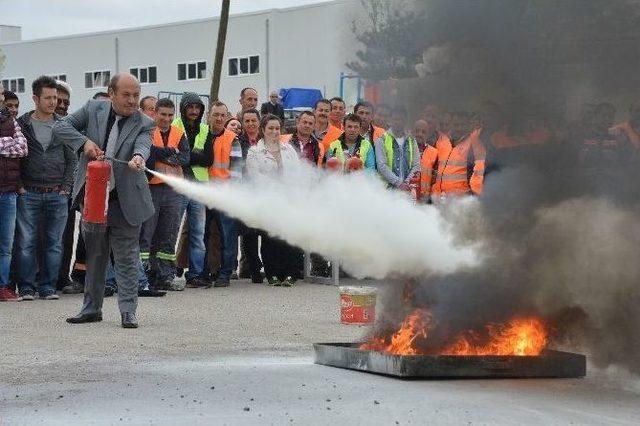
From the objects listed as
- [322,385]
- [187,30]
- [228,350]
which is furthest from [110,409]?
[187,30]

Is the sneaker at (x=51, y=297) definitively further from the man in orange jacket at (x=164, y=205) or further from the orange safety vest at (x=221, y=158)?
the orange safety vest at (x=221, y=158)

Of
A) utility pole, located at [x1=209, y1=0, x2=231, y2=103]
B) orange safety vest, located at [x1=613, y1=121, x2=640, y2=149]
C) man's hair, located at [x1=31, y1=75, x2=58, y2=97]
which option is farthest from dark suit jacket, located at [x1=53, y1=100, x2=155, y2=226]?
utility pole, located at [x1=209, y1=0, x2=231, y2=103]

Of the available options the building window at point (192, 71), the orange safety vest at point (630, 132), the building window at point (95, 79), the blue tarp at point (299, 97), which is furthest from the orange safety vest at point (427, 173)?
the building window at point (95, 79)

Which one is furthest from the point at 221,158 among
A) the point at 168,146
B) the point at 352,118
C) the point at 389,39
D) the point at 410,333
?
the point at 410,333

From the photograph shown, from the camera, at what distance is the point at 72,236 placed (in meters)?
14.2

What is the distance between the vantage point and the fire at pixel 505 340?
8398 mm

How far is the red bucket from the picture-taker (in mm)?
11031

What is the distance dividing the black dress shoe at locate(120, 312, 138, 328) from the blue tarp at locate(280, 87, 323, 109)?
61.1ft

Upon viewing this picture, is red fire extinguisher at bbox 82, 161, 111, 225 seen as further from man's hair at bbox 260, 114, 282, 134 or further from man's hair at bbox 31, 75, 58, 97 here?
man's hair at bbox 260, 114, 282, 134

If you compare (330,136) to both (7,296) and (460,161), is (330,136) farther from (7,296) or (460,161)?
(7,296)

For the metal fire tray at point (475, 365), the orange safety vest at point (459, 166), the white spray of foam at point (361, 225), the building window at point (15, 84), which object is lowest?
the metal fire tray at point (475, 365)

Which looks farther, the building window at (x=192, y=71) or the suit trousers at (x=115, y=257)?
the building window at (x=192, y=71)

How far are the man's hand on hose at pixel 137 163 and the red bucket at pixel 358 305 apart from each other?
2079 mm

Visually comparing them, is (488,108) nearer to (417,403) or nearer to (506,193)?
(506,193)
